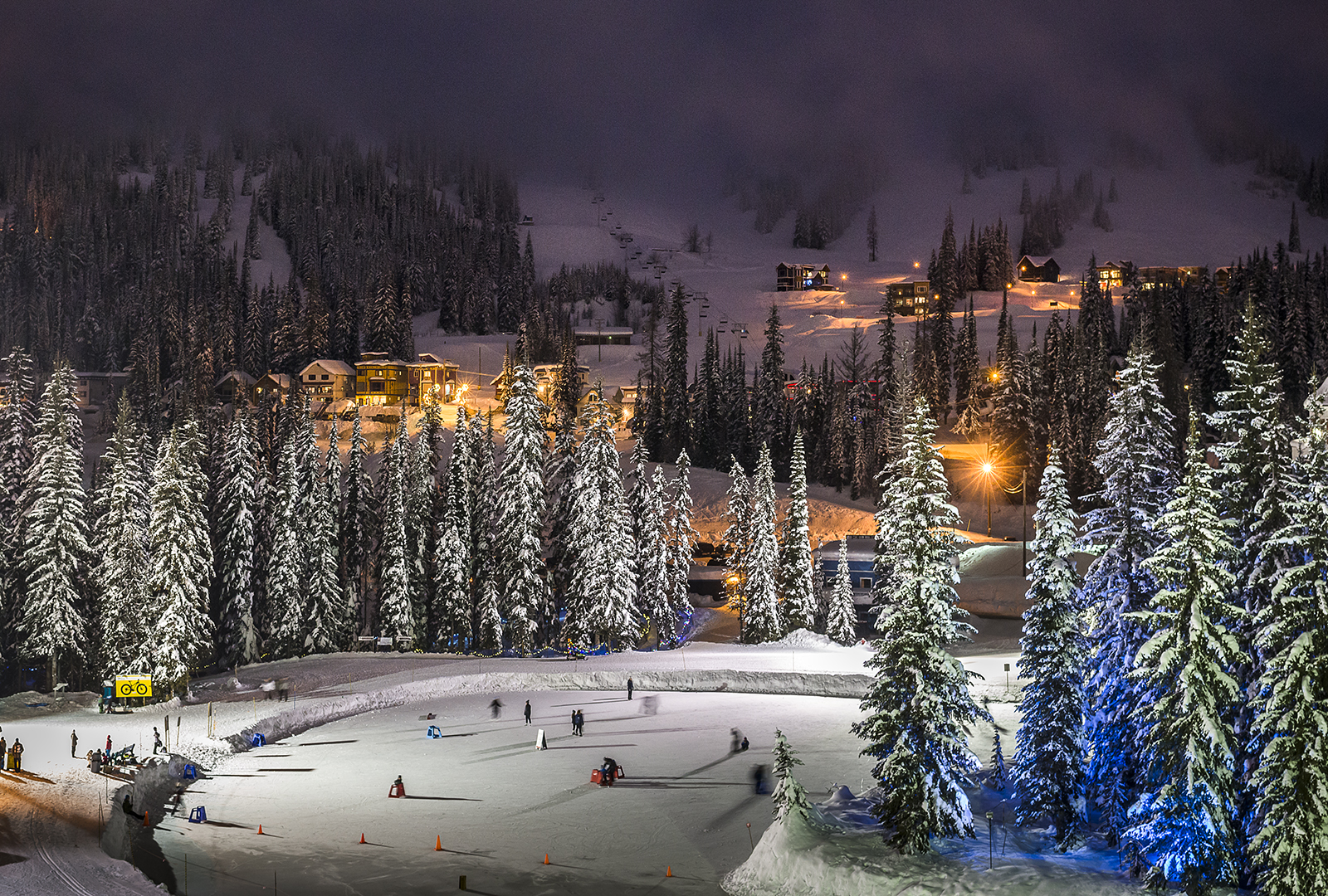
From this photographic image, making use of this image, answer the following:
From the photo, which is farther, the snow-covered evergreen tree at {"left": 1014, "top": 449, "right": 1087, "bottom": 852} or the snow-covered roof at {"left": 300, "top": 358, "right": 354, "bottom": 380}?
the snow-covered roof at {"left": 300, "top": 358, "right": 354, "bottom": 380}

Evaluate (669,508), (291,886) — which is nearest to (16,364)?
(669,508)

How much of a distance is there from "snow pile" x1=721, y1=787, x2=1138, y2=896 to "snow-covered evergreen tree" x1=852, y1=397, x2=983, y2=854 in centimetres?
78

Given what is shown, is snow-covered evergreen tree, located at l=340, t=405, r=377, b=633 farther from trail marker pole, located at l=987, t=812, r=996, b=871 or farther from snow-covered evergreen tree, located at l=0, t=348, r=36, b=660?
trail marker pole, located at l=987, t=812, r=996, b=871

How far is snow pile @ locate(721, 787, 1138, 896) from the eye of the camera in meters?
26.1

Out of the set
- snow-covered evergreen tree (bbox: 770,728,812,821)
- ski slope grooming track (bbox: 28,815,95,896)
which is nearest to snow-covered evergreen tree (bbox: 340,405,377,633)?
ski slope grooming track (bbox: 28,815,95,896)

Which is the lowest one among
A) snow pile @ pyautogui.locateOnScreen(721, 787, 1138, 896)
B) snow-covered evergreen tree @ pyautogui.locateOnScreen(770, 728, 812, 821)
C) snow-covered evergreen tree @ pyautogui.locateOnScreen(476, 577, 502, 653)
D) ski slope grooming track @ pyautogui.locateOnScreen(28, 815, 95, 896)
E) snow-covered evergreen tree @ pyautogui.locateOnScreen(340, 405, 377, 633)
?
snow-covered evergreen tree @ pyautogui.locateOnScreen(476, 577, 502, 653)

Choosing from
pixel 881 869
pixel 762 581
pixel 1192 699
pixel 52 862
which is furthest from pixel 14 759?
pixel 762 581

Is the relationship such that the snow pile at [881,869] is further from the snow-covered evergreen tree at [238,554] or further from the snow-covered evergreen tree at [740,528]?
the snow-covered evergreen tree at [238,554]

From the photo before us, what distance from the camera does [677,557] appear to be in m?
73.2

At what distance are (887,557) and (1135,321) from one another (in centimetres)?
12345

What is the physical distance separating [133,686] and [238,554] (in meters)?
18.3

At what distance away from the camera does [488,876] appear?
2922cm

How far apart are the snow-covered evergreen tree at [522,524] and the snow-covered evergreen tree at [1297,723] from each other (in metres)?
44.0

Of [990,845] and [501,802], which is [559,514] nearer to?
[501,802]
